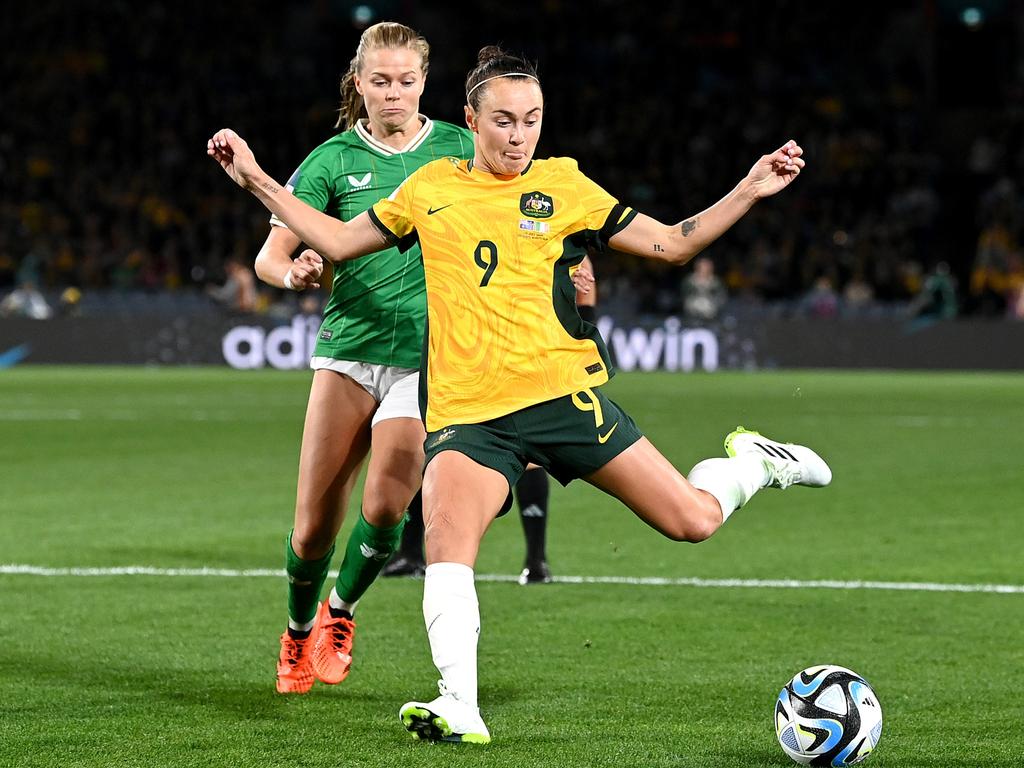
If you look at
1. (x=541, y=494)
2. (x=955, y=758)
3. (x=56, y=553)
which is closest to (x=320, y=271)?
(x=955, y=758)

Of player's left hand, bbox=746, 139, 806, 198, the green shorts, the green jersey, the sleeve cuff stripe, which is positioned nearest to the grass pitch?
the green shorts

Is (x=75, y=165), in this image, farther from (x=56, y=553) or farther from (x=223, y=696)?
(x=223, y=696)

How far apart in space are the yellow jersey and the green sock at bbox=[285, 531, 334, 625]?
3.62 ft

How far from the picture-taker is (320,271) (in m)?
5.08

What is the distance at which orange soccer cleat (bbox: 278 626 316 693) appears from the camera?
5.56 m

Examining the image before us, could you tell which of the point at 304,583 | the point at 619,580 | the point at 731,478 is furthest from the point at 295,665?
the point at 619,580

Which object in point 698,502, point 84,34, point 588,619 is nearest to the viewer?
point 698,502

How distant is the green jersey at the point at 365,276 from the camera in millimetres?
5590

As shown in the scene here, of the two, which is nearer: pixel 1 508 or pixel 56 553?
pixel 56 553

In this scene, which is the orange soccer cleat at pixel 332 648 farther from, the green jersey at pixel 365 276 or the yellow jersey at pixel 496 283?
the yellow jersey at pixel 496 283

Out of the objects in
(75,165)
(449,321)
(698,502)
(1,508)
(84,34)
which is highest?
(84,34)

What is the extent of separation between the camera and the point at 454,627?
4531mm

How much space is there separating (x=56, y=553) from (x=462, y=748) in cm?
443

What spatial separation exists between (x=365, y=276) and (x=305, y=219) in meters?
0.73
